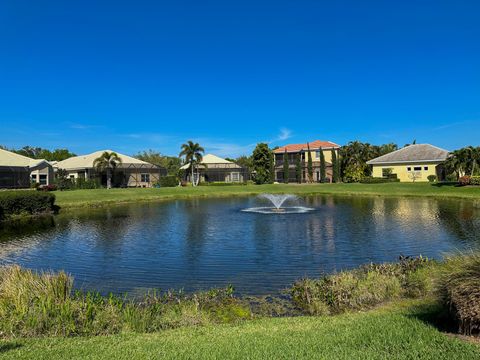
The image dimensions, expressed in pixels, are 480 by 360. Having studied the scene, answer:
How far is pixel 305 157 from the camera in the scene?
78.6m

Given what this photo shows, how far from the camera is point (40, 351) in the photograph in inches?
250

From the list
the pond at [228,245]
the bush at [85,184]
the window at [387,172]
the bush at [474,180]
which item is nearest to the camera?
the pond at [228,245]

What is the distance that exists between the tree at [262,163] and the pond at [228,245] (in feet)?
153

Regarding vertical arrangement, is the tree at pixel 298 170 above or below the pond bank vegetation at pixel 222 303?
above

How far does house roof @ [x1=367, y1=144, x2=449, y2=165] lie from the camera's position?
6284 cm

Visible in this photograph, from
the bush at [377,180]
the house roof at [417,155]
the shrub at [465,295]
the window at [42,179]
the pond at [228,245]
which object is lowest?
the pond at [228,245]

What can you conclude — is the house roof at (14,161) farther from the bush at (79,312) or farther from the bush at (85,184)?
the bush at (79,312)

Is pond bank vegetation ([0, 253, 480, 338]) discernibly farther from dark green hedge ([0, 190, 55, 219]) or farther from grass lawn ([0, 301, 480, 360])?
dark green hedge ([0, 190, 55, 219])

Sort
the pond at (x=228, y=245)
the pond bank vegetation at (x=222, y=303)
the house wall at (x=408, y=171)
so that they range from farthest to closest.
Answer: the house wall at (x=408, y=171), the pond at (x=228, y=245), the pond bank vegetation at (x=222, y=303)

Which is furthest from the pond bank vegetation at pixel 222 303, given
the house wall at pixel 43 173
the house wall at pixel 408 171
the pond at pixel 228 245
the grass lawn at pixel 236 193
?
the house wall at pixel 43 173

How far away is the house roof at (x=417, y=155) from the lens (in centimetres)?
6284

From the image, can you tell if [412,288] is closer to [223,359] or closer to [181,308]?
[181,308]

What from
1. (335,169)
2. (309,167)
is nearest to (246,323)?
(335,169)

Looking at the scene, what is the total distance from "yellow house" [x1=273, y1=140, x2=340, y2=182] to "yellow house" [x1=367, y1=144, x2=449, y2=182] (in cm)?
860
